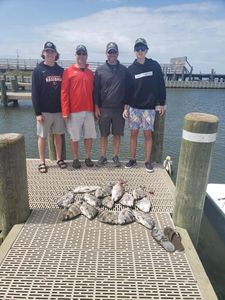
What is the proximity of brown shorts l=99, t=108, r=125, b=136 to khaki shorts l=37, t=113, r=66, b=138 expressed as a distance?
0.76 meters

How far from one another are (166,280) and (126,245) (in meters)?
0.65

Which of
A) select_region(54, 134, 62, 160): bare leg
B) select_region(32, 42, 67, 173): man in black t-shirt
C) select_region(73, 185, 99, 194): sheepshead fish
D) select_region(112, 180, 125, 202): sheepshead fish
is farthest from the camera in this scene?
select_region(54, 134, 62, 160): bare leg

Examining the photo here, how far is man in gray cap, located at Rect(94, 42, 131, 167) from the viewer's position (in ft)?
15.9

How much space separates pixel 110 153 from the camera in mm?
11000

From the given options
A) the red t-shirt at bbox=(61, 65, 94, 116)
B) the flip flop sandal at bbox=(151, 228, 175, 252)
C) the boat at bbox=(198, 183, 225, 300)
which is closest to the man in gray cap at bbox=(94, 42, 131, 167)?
the red t-shirt at bbox=(61, 65, 94, 116)

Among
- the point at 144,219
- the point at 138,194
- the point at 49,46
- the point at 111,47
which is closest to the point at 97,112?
the point at 111,47

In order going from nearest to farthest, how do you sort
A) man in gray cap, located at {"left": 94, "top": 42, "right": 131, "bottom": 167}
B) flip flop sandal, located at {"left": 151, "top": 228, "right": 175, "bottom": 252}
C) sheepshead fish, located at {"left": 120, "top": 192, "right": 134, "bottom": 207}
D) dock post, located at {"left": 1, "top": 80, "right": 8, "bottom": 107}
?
flip flop sandal, located at {"left": 151, "top": 228, "right": 175, "bottom": 252}, sheepshead fish, located at {"left": 120, "top": 192, "right": 134, "bottom": 207}, man in gray cap, located at {"left": 94, "top": 42, "right": 131, "bottom": 167}, dock post, located at {"left": 1, "top": 80, "right": 8, "bottom": 107}

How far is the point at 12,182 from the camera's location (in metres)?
3.43

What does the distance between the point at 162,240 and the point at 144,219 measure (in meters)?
0.45

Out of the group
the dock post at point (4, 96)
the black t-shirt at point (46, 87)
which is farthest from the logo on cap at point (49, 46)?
the dock post at point (4, 96)

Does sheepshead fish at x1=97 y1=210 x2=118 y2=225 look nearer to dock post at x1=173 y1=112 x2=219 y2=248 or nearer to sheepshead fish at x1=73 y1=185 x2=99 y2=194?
sheepshead fish at x1=73 y1=185 x2=99 y2=194

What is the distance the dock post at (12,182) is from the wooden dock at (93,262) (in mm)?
167

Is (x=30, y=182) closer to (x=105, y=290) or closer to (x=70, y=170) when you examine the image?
(x=70, y=170)

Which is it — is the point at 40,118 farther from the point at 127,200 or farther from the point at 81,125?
the point at 127,200
